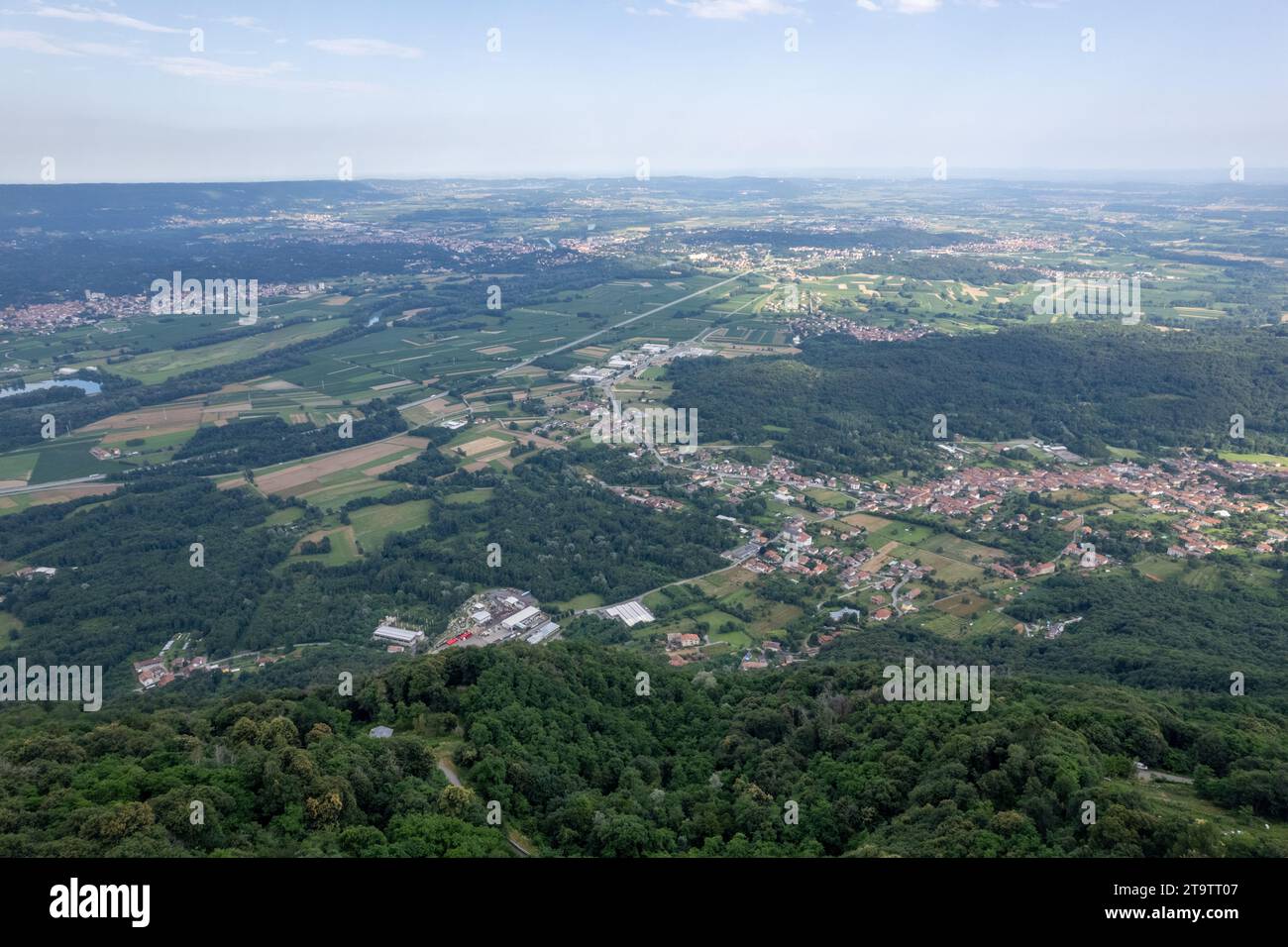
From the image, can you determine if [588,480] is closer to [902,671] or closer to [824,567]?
[824,567]

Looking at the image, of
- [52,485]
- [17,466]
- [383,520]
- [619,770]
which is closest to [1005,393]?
[383,520]

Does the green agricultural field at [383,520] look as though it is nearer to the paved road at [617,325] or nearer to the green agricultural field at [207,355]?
the paved road at [617,325]

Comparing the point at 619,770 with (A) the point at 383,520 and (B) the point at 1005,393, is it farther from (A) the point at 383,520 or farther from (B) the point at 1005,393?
(B) the point at 1005,393

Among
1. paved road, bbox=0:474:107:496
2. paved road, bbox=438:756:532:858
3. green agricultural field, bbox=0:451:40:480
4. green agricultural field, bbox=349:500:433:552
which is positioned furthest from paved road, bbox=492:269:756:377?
paved road, bbox=438:756:532:858

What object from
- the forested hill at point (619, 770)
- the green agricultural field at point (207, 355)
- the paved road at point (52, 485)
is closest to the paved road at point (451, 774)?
the forested hill at point (619, 770)

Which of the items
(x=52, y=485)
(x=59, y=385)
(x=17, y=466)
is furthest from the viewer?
(x=59, y=385)
